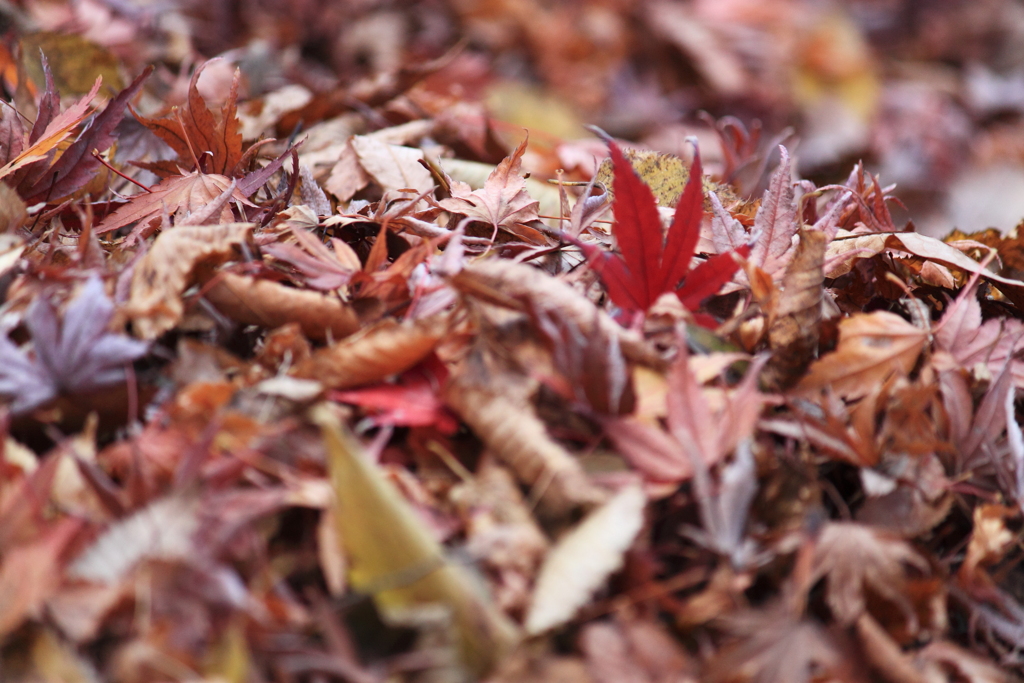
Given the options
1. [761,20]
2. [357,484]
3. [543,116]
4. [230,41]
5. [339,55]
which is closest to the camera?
[357,484]

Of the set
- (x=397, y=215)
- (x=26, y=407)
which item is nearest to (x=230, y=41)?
(x=397, y=215)

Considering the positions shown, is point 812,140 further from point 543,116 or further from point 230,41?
point 230,41

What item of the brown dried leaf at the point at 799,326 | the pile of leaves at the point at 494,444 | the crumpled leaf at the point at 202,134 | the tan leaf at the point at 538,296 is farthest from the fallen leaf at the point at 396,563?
the crumpled leaf at the point at 202,134

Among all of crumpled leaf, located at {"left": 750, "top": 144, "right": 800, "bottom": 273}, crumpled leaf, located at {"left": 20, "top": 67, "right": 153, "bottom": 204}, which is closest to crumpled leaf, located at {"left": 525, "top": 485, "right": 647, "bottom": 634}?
crumpled leaf, located at {"left": 750, "top": 144, "right": 800, "bottom": 273}

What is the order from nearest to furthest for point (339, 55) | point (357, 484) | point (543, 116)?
point (357, 484) → point (339, 55) → point (543, 116)

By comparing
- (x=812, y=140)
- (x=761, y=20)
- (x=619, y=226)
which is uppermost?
(x=619, y=226)

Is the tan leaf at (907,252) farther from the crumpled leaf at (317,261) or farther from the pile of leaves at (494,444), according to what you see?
the crumpled leaf at (317,261)

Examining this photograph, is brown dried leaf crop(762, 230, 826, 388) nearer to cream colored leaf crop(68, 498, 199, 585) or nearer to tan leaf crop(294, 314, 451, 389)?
tan leaf crop(294, 314, 451, 389)
